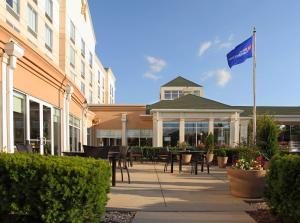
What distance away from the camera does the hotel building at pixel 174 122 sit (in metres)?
30.0

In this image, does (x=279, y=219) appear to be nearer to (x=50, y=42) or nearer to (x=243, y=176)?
(x=243, y=176)

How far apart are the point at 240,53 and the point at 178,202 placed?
40.0ft

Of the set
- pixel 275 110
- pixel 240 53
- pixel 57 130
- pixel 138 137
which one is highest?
pixel 240 53

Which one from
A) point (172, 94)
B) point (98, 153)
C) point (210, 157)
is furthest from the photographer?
point (172, 94)

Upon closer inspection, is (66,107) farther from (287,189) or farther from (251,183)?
(287,189)

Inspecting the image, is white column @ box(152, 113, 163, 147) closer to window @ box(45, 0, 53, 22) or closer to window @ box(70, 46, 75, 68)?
window @ box(70, 46, 75, 68)

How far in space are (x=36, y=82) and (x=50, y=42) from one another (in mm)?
10746

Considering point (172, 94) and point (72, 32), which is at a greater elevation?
point (72, 32)

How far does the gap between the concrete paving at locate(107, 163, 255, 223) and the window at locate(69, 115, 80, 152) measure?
10432 millimetres

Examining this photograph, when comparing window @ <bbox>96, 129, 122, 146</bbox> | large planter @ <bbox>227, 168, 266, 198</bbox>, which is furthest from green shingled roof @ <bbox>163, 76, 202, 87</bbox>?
large planter @ <bbox>227, 168, 266, 198</bbox>

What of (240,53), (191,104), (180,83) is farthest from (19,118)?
(180,83)

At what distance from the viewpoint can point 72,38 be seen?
27875 millimetres

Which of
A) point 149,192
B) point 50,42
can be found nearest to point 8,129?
point 149,192

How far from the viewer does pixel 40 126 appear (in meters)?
13.7
